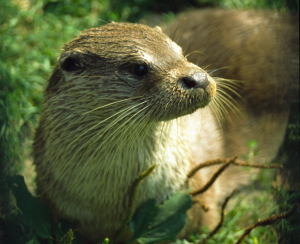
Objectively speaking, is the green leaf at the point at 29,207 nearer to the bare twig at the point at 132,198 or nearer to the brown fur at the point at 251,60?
the bare twig at the point at 132,198

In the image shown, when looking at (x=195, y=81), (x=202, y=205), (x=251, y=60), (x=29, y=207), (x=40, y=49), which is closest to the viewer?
(x=195, y=81)

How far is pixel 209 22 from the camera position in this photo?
3.05m

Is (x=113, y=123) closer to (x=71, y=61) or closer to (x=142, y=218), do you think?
(x=71, y=61)

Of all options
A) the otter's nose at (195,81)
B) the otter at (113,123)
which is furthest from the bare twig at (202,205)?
the otter's nose at (195,81)

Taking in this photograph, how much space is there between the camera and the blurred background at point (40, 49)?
2307mm

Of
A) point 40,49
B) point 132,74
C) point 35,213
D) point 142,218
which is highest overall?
point 132,74

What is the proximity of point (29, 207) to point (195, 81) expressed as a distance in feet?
3.36

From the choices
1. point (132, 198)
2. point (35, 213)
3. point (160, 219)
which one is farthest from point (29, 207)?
point (160, 219)

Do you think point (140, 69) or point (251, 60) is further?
point (251, 60)

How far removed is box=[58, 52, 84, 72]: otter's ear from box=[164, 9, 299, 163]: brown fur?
103cm

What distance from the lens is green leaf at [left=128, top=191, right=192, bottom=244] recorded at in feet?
6.69

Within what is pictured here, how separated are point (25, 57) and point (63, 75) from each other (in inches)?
60.8

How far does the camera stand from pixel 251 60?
2.91 metres

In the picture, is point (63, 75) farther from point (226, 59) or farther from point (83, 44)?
point (226, 59)
